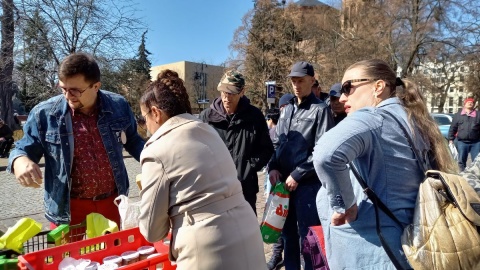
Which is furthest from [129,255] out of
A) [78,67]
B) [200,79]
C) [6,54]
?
[200,79]

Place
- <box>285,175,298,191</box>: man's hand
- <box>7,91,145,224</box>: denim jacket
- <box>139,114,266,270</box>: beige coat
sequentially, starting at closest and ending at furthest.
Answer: <box>139,114,266,270</box>: beige coat, <box>7,91,145,224</box>: denim jacket, <box>285,175,298,191</box>: man's hand

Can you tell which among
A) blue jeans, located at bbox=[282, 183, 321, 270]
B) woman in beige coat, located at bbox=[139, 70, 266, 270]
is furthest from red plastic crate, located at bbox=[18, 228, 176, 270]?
blue jeans, located at bbox=[282, 183, 321, 270]

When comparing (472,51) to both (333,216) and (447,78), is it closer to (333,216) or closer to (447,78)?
(447,78)

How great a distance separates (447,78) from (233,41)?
19.4 meters

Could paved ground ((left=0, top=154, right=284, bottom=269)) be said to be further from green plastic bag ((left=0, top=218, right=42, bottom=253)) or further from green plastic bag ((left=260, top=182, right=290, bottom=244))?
green plastic bag ((left=0, top=218, right=42, bottom=253))

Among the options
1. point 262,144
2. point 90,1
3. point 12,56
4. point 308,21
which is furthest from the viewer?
point 308,21

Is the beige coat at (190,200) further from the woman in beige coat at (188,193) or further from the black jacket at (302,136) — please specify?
the black jacket at (302,136)

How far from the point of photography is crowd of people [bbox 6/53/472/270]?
1625mm

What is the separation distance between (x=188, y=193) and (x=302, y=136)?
1.63 metres

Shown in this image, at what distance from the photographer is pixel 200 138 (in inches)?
66.6

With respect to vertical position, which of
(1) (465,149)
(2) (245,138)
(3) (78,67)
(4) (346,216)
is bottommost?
(1) (465,149)

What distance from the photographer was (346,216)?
176 centimetres

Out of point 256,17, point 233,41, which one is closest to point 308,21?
point 256,17

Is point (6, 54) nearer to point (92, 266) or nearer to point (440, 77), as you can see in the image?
point (92, 266)
